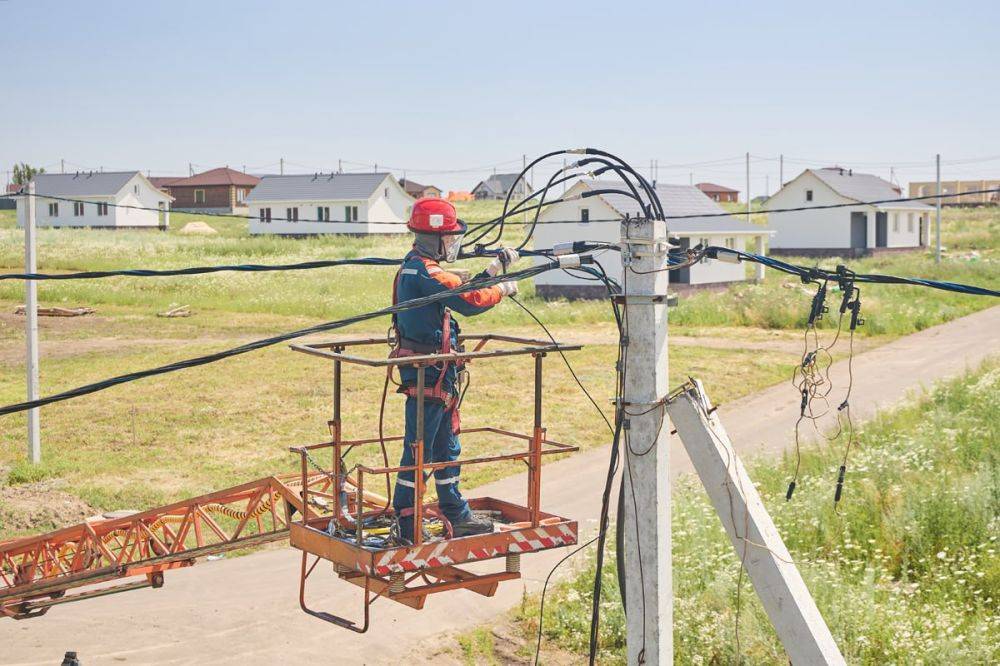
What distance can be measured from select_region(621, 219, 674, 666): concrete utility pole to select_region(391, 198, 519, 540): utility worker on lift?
136cm

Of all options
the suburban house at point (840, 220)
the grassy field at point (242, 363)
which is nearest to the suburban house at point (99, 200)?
the grassy field at point (242, 363)

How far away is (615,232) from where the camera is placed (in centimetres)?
4403

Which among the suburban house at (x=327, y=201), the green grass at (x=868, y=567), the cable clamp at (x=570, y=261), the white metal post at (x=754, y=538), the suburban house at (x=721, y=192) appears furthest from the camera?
the suburban house at (x=721, y=192)

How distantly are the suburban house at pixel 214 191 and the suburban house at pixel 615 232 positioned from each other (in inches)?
2612

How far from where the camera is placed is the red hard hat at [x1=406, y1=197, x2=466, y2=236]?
7.98 meters

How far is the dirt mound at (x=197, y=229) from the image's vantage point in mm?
84688

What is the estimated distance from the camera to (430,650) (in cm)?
1210

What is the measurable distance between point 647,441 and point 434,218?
93.5 inches

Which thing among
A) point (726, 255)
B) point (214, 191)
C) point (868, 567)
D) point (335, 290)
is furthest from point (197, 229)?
point (726, 255)

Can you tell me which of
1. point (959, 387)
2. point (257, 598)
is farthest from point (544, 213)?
point (257, 598)

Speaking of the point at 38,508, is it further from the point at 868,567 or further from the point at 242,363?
the point at 242,363

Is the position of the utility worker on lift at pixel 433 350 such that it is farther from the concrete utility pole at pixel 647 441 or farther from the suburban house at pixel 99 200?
the suburban house at pixel 99 200

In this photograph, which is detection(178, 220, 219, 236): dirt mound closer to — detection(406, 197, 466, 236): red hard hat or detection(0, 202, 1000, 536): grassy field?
detection(0, 202, 1000, 536): grassy field

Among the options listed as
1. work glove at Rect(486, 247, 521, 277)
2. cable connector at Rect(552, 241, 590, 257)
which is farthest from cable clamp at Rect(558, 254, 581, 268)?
work glove at Rect(486, 247, 521, 277)
